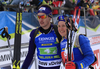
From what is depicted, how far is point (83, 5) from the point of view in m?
4.07

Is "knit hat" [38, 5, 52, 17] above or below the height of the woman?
above

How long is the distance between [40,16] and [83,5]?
2821 millimetres

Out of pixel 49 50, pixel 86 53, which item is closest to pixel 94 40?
pixel 49 50

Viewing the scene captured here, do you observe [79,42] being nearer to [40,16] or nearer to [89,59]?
[89,59]

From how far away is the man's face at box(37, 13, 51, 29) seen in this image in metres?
1.69

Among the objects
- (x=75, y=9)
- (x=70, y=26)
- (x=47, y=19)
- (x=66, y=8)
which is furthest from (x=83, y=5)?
(x=70, y=26)

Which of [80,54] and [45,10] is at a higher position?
[45,10]

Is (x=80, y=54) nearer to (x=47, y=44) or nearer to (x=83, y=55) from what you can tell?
(x=83, y=55)

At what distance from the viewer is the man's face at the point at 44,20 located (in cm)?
169

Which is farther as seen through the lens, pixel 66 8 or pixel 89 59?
pixel 66 8

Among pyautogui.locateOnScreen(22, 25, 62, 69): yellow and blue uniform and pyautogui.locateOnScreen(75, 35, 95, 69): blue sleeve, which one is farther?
pyautogui.locateOnScreen(22, 25, 62, 69): yellow and blue uniform

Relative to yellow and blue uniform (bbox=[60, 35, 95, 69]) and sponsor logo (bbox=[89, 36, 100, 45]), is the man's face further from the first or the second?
sponsor logo (bbox=[89, 36, 100, 45])

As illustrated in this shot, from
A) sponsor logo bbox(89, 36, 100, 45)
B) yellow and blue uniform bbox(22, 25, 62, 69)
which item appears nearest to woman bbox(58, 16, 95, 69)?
yellow and blue uniform bbox(22, 25, 62, 69)

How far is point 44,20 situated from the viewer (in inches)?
67.5
